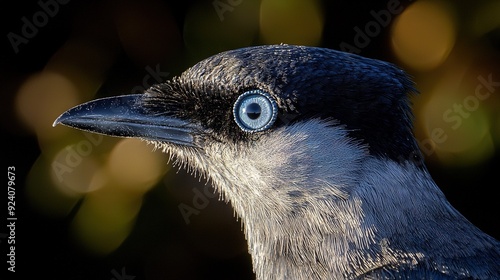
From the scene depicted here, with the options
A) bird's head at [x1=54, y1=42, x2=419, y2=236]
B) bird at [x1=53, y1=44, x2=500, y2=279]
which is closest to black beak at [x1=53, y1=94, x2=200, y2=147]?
bird's head at [x1=54, y1=42, x2=419, y2=236]

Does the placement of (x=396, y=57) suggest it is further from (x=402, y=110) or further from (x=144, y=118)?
(x=144, y=118)

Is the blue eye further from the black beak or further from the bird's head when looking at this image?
the black beak

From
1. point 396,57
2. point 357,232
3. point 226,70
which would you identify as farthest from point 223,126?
point 396,57

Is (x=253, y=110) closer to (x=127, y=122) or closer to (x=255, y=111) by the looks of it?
(x=255, y=111)

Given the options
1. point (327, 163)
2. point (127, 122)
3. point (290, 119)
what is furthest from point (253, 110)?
point (127, 122)

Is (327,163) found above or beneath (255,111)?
beneath

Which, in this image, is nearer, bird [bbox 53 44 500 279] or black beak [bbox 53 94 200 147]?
bird [bbox 53 44 500 279]

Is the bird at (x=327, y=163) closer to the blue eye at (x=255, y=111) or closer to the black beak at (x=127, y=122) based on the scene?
the blue eye at (x=255, y=111)

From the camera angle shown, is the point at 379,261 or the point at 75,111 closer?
the point at 379,261
